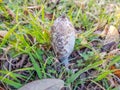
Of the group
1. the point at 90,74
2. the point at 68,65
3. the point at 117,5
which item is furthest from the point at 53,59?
the point at 117,5

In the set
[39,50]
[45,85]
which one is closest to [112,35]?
[39,50]

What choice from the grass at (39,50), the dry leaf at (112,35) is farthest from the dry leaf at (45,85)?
the dry leaf at (112,35)

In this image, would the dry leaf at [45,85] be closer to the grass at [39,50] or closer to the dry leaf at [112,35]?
the grass at [39,50]

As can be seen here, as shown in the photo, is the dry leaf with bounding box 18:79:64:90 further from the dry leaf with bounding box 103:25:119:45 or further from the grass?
the dry leaf with bounding box 103:25:119:45

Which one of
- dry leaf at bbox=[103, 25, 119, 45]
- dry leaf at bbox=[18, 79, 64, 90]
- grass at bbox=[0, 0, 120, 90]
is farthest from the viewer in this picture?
dry leaf at bbox=[103, 25, 119, 45]

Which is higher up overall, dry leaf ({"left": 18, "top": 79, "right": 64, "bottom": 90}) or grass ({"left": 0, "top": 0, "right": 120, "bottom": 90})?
grass ({"left": 0, "top": 0, "right": 120, "bottom": 90})

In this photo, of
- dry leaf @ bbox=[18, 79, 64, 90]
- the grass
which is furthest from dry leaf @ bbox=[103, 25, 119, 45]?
dry leaf @ bbox=[18, 79, 64, 90]

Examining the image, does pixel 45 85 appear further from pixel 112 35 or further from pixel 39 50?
pixel 112 35
